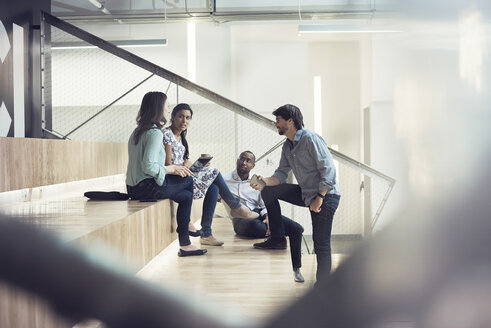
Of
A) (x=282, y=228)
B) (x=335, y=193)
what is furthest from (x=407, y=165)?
(x=282, y=228)

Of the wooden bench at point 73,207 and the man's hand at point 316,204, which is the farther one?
the man's hand at point 316,204

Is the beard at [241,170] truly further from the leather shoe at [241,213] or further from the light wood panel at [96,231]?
the light wood panel at [96,231]

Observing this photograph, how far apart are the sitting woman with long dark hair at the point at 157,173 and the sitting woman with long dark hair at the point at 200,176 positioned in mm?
99

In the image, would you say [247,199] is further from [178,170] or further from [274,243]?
[178,170]

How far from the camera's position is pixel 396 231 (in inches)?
26.4

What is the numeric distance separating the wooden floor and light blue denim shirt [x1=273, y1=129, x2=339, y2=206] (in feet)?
0.89

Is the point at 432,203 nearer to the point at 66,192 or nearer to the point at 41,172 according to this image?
the point at 41,172

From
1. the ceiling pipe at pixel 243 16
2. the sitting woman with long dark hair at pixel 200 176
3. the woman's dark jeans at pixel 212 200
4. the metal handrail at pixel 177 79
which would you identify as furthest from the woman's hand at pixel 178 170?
the ceiling pipe at pixel 243 16

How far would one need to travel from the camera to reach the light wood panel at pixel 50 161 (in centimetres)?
148

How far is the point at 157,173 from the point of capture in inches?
64.2

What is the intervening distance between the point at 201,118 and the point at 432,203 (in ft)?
14.1

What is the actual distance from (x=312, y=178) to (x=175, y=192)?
506 millimetres

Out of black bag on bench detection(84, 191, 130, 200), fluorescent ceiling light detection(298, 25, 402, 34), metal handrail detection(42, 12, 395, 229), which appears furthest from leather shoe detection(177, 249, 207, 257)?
fluorescent ceiling light detection(298, 25, 402, 34)

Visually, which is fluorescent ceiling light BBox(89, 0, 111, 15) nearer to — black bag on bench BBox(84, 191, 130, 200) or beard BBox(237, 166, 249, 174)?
beard BBox(237, 166, 249, 174)
